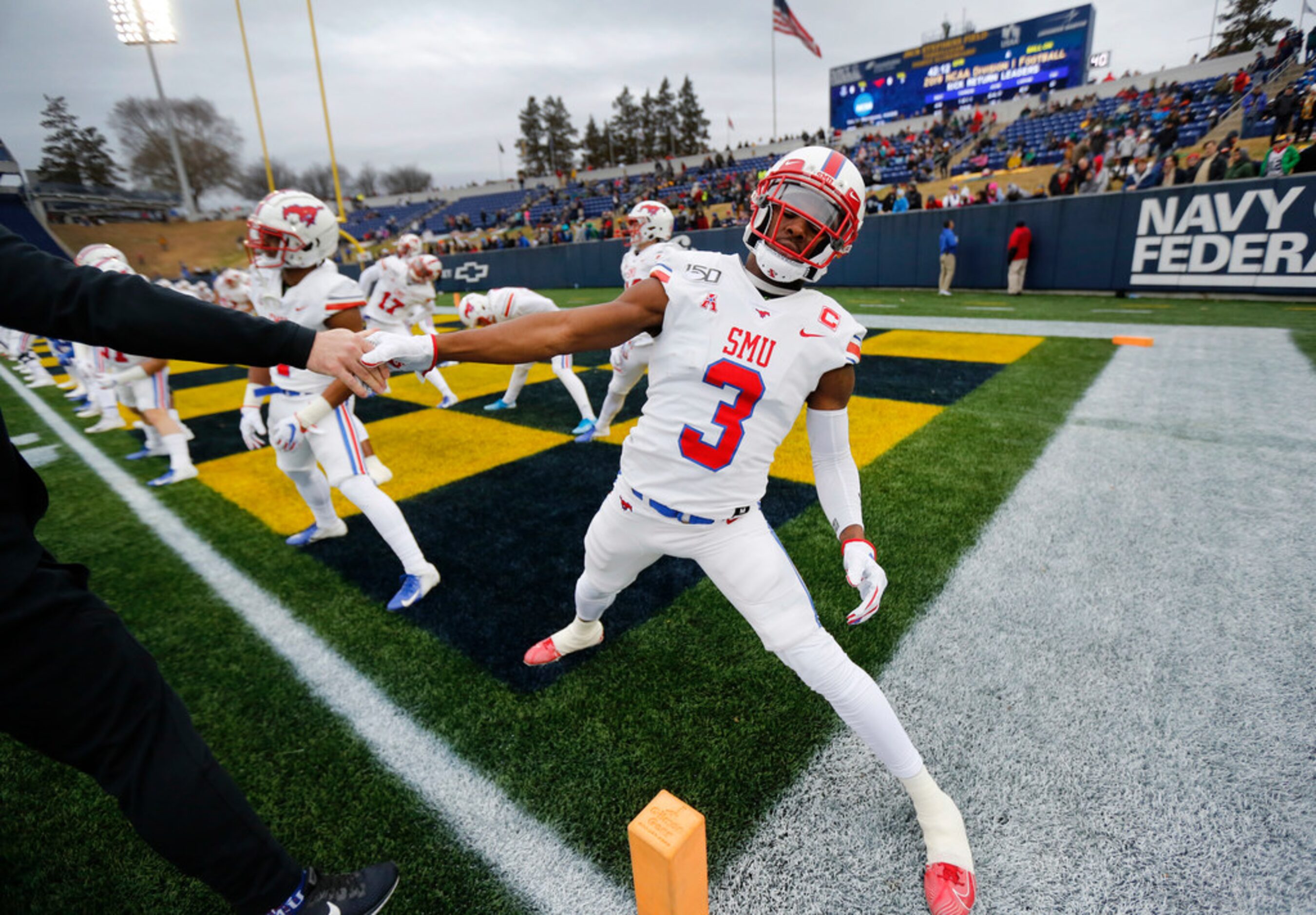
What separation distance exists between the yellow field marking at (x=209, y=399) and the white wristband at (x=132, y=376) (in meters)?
2.73

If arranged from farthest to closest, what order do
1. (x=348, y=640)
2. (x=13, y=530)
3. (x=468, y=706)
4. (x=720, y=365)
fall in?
(x=348, y=640) < (x=468, y=706) < (x=720, y=365) < (x=13, y=530)

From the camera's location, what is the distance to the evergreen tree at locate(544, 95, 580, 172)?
254ft

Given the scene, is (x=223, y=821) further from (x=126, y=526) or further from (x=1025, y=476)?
(x=1025, y=476)

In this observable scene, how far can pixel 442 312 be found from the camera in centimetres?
2045

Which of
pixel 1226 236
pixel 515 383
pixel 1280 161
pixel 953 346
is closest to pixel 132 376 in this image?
pixel 515 383

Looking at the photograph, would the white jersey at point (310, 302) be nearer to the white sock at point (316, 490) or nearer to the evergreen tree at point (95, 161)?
the white sock at point (316, 490)

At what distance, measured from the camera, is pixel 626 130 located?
7612 centimetres

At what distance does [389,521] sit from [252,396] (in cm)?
165

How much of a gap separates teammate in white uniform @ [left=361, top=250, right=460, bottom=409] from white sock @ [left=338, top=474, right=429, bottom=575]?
15.5 ft

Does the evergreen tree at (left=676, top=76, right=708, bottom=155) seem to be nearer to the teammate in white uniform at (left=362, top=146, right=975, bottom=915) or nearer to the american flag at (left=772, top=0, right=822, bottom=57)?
the american flag at (left=772, top=0, right=822, bottom=57)

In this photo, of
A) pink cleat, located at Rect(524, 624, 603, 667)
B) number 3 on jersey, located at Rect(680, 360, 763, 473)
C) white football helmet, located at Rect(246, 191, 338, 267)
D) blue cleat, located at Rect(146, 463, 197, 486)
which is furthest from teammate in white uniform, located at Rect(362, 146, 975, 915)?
blue cleat, located at Rect(146, 463, 197, 486)

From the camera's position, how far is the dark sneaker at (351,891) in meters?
1.83

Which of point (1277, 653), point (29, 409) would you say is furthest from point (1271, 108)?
point (29, 409)

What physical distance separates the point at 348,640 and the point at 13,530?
2120mm
